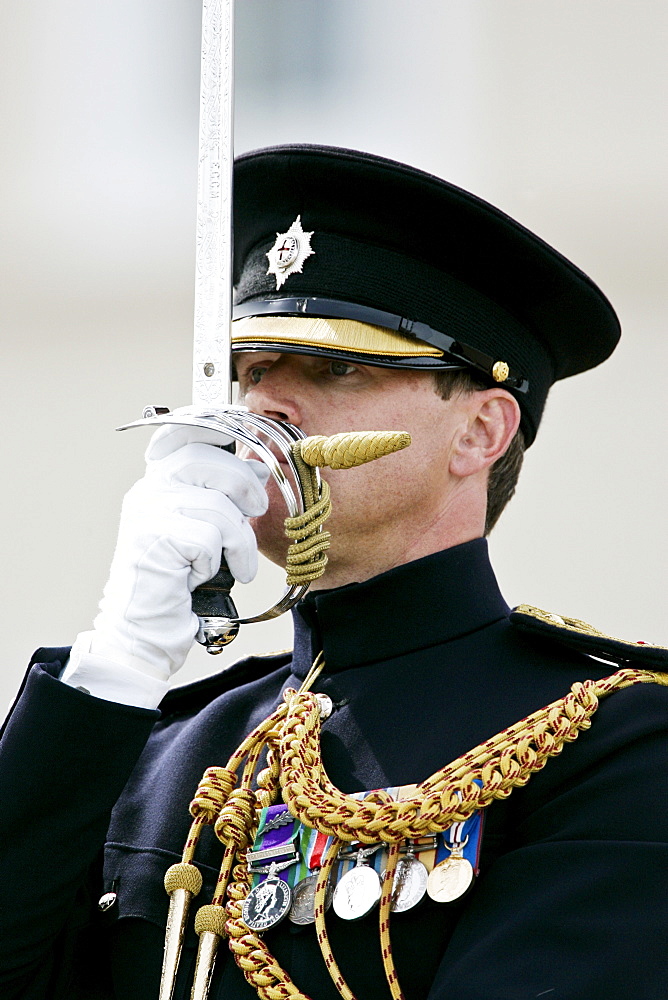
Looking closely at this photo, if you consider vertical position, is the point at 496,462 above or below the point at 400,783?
above

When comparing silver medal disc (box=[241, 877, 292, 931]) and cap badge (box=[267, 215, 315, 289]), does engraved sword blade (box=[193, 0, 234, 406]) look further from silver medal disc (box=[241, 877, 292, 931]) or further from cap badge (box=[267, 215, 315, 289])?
silver medal disc (box=[241, 877, 292, 931])

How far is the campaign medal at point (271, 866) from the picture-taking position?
1689 millimetres

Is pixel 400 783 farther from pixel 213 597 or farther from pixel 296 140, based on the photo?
pixel 296 140

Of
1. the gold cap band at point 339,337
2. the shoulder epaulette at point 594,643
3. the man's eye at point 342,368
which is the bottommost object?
the shoulder epaulette at point 594,643

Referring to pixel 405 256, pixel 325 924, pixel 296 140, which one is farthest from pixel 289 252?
pixel 296 140

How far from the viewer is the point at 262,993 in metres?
1.64

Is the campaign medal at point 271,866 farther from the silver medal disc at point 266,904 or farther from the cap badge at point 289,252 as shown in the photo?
the cap badge at point 289,252

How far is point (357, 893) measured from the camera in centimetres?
163

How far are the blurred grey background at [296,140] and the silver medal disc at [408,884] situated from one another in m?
2.05

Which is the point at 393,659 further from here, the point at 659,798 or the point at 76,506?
the point at 76,506

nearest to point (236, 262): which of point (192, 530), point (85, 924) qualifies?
point (192, 530)

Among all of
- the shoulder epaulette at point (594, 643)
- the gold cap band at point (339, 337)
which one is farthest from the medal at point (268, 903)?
the gold cap band at point (339, 337)

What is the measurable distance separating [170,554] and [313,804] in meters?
0.34

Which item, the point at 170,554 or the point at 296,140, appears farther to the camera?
the point at 296,140
